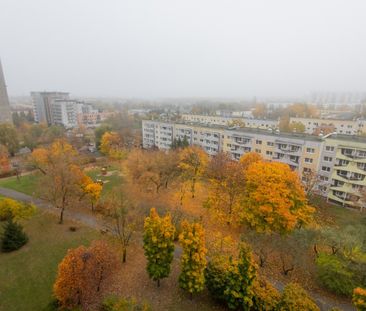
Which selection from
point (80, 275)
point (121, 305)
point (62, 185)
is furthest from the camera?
point (62, 185)

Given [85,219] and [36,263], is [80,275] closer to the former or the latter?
[36,263]

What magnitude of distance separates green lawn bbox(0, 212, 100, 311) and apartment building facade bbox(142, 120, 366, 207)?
111 feet

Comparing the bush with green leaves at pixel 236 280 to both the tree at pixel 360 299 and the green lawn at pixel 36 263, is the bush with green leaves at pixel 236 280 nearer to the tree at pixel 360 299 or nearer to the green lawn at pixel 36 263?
the tree at pixel 360 299

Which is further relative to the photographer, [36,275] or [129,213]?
[129,213]

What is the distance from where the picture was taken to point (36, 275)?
20.1 metres

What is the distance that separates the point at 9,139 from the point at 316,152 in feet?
230

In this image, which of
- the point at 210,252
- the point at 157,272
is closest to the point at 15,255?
the point at 157,272

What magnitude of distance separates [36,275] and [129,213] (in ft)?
30.4

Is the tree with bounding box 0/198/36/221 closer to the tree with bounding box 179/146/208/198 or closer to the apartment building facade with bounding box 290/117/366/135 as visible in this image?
the tree with bounding box 179/146/208/198

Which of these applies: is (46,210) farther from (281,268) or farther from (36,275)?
(281,268)

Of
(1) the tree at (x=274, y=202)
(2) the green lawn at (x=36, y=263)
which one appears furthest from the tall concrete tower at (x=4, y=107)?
(1) the tree at (x=274, y=202)

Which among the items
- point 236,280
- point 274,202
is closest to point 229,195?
point 274,202

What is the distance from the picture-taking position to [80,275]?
15539 mm

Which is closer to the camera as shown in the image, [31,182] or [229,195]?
[229,195]
